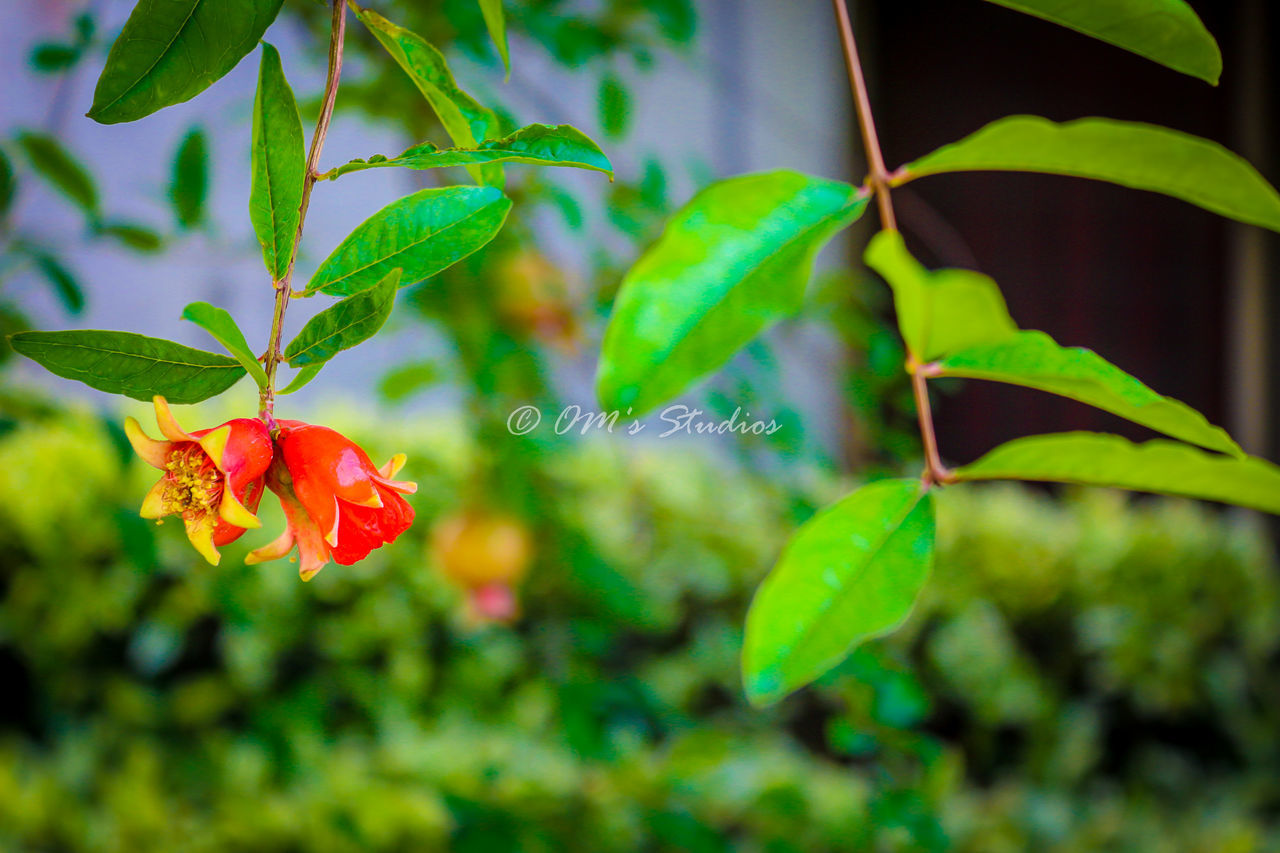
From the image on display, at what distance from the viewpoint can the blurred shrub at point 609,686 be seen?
2.36 feet

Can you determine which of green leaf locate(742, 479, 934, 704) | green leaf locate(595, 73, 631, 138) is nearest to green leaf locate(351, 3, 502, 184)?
green leaf locate(742, 479, 934, 704)

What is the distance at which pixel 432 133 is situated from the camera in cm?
67

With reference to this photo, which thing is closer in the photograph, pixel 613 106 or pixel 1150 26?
pixel 1150 26

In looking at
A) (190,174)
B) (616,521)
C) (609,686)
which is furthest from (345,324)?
(616,521)

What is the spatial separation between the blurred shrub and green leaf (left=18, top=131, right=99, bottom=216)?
0.14 metres

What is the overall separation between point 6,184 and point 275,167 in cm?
42

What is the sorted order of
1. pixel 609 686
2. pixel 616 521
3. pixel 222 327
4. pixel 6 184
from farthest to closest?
pixel 616 521
pixel 609 686
pixel 6 184
pixel 222 327

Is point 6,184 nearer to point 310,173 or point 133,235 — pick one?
point 133,235

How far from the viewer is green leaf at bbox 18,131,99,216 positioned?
0.52m

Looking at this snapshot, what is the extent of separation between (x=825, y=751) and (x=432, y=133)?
1464 mm

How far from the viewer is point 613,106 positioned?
2.32 feet

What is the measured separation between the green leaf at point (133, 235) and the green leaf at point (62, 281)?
4 cm

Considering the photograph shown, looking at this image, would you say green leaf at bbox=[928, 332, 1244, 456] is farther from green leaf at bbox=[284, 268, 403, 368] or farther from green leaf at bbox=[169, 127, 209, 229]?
green leaf at bbox=[169, 127, 209, 229]

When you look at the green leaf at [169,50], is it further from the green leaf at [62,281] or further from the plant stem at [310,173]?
the green leaf at [62,281]
